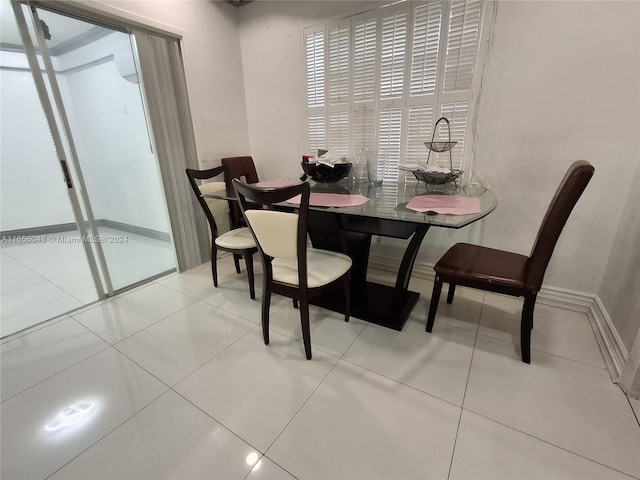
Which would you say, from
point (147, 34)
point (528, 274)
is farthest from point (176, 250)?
point (528, 274)

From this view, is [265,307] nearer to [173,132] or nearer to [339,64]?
[173,132]

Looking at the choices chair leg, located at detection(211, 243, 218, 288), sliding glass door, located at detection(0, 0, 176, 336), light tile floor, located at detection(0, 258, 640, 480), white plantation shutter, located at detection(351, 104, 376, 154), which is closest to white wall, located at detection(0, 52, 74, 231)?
sliding glass door, located at detection(0, 0, 176, 336)

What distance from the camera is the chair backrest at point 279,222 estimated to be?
1.23m

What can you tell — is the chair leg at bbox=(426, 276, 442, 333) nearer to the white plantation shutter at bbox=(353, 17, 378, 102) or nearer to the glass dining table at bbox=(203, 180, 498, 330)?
the glass dining table at bbox=(203, 180, 498, 330)

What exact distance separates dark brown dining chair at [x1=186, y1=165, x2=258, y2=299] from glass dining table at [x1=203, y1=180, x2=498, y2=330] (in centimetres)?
36

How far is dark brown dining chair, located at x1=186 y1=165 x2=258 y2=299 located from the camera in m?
2.06

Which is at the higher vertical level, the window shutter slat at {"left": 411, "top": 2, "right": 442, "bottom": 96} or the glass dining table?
the window shutter slat at {"left": 411, "top": 2, "right": 442, "bottom": 96}

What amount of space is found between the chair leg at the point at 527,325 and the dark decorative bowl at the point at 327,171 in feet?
4.35

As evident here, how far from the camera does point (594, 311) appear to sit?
1.76m

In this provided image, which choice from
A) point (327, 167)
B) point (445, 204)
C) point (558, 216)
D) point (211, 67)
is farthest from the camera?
point (211, 67)

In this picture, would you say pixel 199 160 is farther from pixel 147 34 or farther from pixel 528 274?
pixel 528 274

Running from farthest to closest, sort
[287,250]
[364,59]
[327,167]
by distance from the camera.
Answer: [364,59], [327,167], [287,250]

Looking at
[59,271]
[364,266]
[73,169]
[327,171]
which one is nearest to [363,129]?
[327,171]

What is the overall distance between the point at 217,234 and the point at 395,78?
1884 mm
